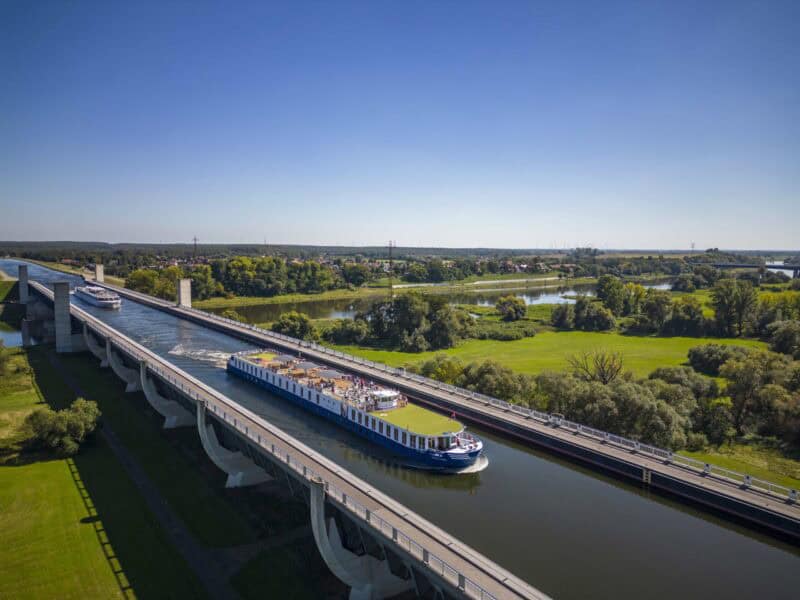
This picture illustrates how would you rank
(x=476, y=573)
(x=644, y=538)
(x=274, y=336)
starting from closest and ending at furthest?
1. (x=476, y=573)
2. (x=644, y=538)
3. (x=274, y=336)

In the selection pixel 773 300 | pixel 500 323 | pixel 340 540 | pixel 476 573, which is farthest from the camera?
pixel 500 323

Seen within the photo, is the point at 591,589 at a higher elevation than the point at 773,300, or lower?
lower

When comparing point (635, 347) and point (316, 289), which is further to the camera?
point (316, 289)

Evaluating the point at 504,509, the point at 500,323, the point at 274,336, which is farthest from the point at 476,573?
the point at 500,323

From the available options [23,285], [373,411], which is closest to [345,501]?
[373,411]

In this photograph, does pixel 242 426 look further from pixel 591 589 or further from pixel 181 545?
pixel 591 589

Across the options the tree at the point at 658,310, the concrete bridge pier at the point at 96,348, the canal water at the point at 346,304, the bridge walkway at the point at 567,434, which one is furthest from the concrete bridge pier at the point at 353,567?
the canal water at the point at 346,304

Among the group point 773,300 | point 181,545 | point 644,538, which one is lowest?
point 181,545
